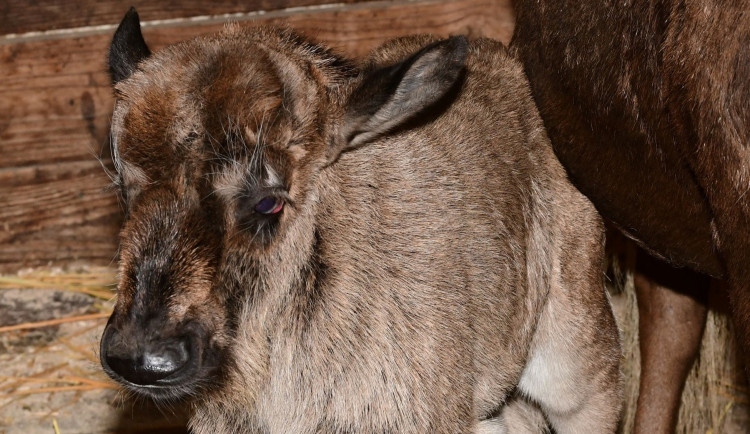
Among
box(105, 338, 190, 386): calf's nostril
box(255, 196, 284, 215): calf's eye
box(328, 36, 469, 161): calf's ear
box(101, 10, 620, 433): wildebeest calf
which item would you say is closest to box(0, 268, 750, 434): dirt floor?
box(101, 10, 620, 433): wildebeest calf

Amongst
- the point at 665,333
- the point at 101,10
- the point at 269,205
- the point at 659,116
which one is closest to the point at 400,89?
the point at 269,205

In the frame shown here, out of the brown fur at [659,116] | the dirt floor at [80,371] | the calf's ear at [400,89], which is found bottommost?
the dirt floor at [80,371]

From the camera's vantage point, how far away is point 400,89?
3.96 meters

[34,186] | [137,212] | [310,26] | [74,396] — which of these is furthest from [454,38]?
[34,186]

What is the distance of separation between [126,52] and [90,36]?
2225 millimetres

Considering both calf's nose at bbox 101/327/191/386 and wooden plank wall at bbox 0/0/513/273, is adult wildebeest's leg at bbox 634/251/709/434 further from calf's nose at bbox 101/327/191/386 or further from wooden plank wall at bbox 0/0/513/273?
calf's nose at bbox 101/327/191/386

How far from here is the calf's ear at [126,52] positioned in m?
4.35

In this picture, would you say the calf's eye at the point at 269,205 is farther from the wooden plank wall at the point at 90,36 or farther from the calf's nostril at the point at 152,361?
the wooden plank wall at the point at 90,36

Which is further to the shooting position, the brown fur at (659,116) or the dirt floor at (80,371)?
the dirt floor at (80,371)

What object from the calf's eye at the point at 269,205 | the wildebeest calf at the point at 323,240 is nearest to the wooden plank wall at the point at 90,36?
the wildebeest calf at the point at 323,240

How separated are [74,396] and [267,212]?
9.20ft

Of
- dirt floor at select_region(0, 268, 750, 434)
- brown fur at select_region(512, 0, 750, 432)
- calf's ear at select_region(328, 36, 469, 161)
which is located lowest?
dirt floor at select_region(0, 268, 750, 434)

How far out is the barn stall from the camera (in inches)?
233

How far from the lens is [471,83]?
4934 millimetres
